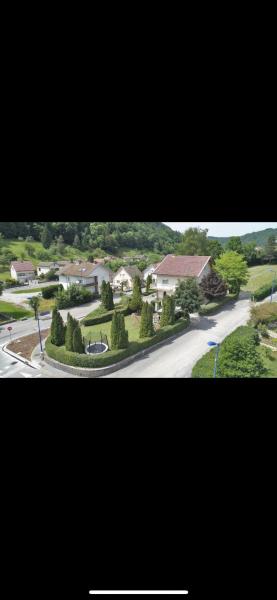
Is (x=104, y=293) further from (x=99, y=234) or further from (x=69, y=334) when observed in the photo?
(x=99, y=234)

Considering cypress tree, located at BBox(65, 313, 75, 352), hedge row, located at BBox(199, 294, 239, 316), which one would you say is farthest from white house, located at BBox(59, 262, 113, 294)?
hedge row, located at BBox(199, 294, 239, 316)

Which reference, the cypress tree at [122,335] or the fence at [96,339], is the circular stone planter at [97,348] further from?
the cypress tree at [122,335]

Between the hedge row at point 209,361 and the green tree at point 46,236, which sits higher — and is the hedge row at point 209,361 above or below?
below

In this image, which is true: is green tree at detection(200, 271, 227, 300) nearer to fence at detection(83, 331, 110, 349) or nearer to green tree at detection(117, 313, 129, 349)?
green tree at detection(117, 313, 129, 349)
